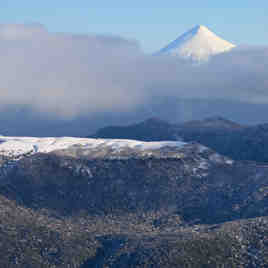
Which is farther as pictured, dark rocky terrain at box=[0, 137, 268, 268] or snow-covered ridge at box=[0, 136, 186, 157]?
snow-covered ridge at box=[0, 136, 186, 157]

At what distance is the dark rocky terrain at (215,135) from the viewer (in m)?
146

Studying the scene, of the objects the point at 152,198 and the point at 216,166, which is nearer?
the point at 152,198

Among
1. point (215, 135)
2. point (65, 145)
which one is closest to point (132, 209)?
point (65, 145)

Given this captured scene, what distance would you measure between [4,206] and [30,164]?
16944 mm

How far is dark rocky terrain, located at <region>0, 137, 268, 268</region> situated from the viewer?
77.2m

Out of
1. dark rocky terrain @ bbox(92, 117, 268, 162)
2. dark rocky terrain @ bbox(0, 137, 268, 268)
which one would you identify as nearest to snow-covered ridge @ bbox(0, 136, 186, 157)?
dark rocky terrain @ bbox(0, 137, 268, 268)

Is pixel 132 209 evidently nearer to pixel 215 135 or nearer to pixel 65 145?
pixel 65 145

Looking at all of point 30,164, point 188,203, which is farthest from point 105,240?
point 30,164

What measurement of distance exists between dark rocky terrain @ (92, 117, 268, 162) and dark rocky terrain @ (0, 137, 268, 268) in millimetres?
26801

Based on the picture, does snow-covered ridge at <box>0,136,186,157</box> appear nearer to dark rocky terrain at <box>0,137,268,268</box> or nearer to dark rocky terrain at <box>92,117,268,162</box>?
dark rocky terrain at <box>0,137,268,268</box>

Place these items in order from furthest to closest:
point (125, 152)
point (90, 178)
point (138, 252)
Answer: point (125, 152), point (90, 178), point (138, 252)

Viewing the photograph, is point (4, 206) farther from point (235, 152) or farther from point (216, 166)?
point (235, 152)

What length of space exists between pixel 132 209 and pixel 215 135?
7038 centimetres

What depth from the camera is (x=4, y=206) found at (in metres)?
96.6
